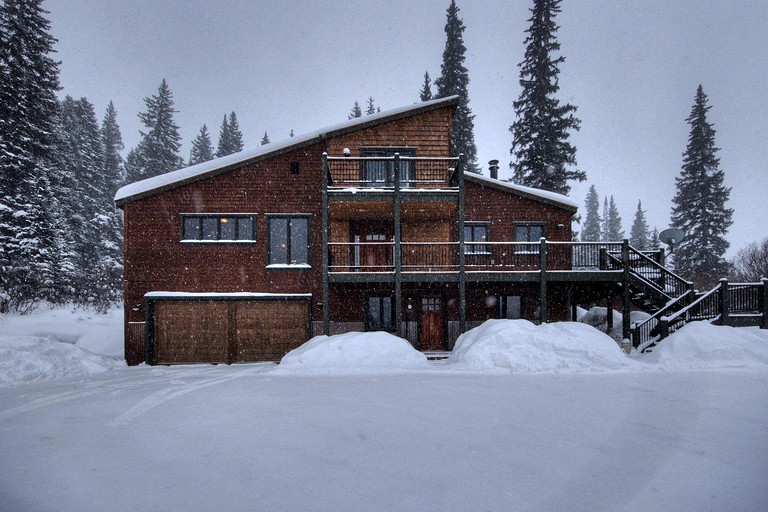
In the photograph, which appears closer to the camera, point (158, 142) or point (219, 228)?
point (219, 228)

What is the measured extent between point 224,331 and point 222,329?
4.2 inches

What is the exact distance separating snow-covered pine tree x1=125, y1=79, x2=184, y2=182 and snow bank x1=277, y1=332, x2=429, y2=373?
36066 mm

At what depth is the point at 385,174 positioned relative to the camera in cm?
1498

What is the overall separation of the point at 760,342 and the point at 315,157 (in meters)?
15.1

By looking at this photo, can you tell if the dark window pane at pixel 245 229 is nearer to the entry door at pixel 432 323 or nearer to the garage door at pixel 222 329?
the garage door at pixel 222 329

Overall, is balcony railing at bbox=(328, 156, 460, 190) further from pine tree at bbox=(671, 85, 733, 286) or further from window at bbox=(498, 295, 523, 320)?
pine tree at bbox=(671, 85, 733, 286)

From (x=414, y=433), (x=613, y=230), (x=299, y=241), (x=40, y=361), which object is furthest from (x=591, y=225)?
(x=40, y=361)

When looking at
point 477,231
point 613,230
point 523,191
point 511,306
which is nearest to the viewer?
point 511,306

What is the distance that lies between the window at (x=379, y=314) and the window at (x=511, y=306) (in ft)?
15.9

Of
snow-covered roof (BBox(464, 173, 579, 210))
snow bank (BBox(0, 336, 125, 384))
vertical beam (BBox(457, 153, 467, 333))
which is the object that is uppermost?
snow-covered roof (BBox(464, 173, 579, 210))

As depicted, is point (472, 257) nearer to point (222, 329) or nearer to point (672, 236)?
point (672, 236)

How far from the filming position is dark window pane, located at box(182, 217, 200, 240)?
47.2 ft

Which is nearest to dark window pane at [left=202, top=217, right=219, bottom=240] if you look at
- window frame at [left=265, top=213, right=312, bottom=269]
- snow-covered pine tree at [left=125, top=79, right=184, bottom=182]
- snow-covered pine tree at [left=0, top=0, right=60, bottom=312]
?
window frame at [left=265, top=213, right=312, bottom=269]

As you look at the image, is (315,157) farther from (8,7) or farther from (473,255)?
(8,7)
